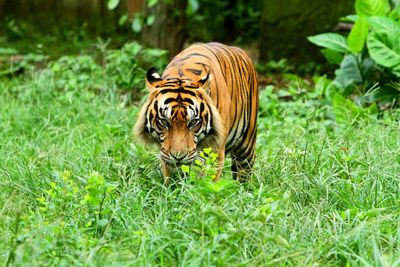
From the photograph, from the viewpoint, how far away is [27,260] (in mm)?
3652

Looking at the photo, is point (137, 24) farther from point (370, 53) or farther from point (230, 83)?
point (230, 83)

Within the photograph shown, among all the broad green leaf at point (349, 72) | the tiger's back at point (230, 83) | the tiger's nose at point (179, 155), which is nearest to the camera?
the tiger's nose at point (179, 155)

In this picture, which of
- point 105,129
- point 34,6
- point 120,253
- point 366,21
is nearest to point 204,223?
point 120,253

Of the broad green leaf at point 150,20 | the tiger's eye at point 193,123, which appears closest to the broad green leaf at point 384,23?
the broad green leaf at point 150,20

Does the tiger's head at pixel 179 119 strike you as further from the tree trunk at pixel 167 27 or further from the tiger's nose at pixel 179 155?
the tree trunk at pixel 167 27

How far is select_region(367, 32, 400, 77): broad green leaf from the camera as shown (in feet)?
24.7

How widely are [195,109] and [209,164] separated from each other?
0.57m

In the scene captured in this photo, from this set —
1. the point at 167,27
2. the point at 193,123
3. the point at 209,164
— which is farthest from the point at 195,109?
the point at 167,27

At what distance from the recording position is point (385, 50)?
7605mm

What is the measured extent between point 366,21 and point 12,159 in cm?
359

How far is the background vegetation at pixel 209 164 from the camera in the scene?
13.5 feet

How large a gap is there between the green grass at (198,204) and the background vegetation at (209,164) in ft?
0.04

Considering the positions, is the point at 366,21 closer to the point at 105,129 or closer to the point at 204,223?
the point at 105,129

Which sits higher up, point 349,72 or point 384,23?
point 384,23
